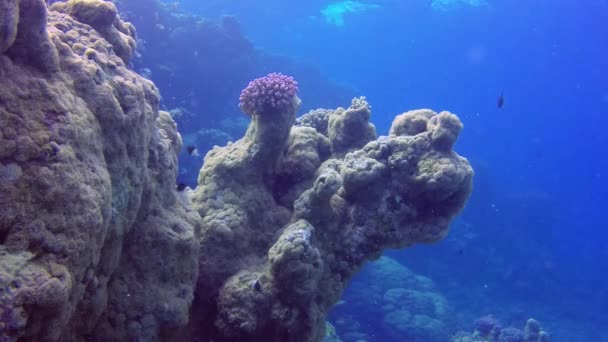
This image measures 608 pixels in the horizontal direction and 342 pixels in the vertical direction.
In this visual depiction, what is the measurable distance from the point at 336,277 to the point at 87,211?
139 inches

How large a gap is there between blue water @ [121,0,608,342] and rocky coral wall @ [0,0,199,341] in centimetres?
1347

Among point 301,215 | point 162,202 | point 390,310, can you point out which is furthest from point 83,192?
point 390,310

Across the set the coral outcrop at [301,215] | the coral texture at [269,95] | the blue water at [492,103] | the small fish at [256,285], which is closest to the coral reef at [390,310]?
the blue water at [492,103]

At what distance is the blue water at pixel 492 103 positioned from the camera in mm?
26125

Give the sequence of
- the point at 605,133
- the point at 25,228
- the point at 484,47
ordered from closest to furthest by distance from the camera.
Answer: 1. the point at 25,228
2. the point at 605,133
3. the point at 484,47

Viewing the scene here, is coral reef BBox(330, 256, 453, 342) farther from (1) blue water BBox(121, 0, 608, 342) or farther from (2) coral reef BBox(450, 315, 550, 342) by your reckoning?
(1) blue water BBox(121, 0, 608, 342)

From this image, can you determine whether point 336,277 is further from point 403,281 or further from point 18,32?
point 403,281

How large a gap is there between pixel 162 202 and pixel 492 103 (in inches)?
3325

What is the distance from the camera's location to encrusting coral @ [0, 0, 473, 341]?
102 inches

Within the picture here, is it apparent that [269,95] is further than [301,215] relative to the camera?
Yes

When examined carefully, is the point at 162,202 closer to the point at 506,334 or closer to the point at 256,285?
the point at 256,285

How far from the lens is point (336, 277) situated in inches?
215

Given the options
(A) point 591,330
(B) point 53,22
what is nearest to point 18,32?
(B) point 53,22

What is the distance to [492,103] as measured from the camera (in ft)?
257
